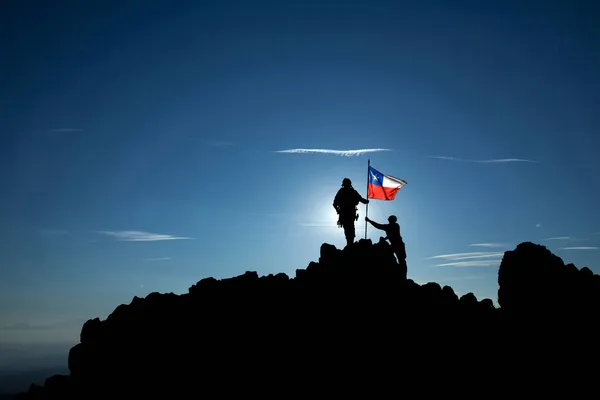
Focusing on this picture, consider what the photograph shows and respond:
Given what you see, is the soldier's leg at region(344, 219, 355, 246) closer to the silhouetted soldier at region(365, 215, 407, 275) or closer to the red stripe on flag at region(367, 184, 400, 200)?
the silhouetted soldier at region(365, 215, 407, 275)

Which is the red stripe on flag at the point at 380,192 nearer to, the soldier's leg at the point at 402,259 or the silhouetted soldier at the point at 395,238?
the silhouetted soldier at the point at 395,238

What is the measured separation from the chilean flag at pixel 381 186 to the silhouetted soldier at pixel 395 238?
2879mm

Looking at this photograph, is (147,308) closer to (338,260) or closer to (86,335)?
(86,335)

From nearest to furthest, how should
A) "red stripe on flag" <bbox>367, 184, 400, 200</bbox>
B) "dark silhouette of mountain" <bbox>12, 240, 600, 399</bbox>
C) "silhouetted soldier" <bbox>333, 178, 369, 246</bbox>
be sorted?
"dark silhouette of mountain" <bbox>12, 240, 600, 399</bbox>
"silhouetted soldier" <bbox>333, 178, 369, 246</bbox>
"red stripe on flag" <bbox>367, 184, 400, 200</bbox>

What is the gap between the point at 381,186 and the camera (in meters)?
27.6

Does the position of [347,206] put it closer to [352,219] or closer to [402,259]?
[352,219]

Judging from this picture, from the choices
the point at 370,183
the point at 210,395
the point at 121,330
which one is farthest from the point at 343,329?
the point at 121,330

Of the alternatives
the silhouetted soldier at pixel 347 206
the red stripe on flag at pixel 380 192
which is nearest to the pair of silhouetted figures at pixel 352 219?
the silhouetted soldier at pixel 347 206

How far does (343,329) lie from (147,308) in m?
13.5

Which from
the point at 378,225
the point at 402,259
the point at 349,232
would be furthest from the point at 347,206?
the point at 402,259

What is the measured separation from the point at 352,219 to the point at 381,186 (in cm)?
428

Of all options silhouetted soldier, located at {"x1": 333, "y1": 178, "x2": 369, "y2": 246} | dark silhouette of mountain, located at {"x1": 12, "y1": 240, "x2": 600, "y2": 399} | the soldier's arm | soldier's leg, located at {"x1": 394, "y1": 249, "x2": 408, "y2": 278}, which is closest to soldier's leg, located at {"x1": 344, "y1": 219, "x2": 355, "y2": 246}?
silhouetted soldier, located at {"x1": 333, "y1": 178, "x2": 369, "y2": 246}

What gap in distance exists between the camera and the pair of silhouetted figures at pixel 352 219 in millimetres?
24656

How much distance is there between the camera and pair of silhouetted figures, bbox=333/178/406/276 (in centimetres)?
2466
